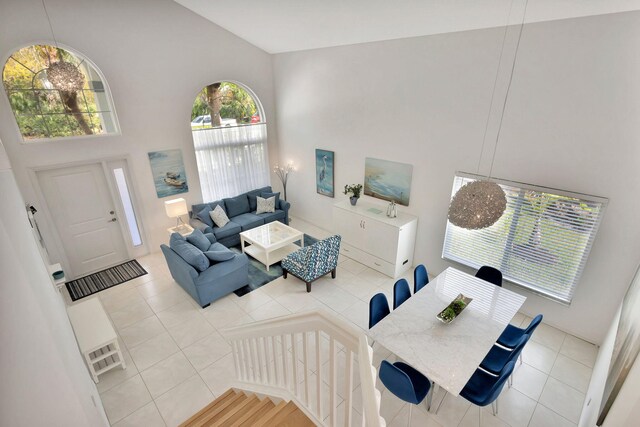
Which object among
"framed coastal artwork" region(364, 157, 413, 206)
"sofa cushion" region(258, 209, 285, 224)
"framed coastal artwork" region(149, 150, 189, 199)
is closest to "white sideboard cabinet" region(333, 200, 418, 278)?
"framed coastal artwork" region(364, 157, 413, 206)

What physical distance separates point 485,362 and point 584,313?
1.95 m

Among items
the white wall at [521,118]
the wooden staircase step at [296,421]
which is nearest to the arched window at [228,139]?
the white wall at [521,118]

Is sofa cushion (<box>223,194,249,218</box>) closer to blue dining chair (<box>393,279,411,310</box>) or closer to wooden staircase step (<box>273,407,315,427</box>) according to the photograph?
blue dining chair (<box>393,279,411,310</box>)

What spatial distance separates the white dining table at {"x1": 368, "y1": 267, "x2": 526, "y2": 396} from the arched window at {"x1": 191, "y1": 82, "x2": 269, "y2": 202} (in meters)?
5.34

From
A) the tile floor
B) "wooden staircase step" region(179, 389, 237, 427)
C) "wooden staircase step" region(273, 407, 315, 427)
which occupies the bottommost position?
the tile floor

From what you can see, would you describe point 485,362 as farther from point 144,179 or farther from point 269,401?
point 144,179

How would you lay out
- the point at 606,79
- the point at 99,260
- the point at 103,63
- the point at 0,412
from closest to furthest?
the point at 0,412 < the point at 606,79 < the point at 103,63 < the point at 99,260

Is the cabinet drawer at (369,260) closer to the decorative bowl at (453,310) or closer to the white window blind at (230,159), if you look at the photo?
the decorative bowl at (453,310)

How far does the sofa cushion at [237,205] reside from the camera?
7.41 meters

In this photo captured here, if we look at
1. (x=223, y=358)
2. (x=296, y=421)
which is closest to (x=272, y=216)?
(x=223, y=358)

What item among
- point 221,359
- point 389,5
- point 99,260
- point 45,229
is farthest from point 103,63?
point 221,359

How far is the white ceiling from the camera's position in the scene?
11.6 ft

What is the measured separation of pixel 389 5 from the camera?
414 cm

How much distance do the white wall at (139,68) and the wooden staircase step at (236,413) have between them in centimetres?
495
